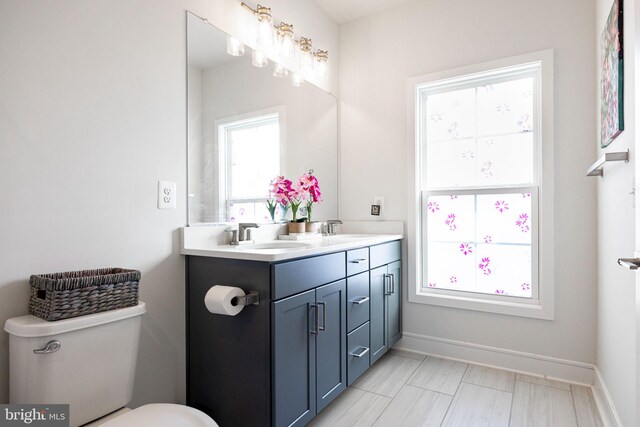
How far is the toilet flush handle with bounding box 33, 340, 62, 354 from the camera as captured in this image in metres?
1.06

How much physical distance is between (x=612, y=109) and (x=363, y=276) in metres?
1.43

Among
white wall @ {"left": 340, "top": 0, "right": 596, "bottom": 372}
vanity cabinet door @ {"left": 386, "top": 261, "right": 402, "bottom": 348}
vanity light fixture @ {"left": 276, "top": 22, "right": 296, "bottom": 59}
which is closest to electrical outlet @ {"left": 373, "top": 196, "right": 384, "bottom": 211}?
white wall @ {"left": 340, "top": 0, "right": 596, "bottom": 372}

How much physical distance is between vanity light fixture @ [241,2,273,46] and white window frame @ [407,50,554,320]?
3.63 ft

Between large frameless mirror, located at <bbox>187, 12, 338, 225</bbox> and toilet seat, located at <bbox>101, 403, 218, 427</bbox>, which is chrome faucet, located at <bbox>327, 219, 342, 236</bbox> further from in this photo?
toilet seat, located at <bbox>101, 403, 218, 427</bbox>

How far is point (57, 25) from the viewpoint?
4.14 ft

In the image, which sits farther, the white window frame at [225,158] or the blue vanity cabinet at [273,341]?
the white window frame at [225,158]

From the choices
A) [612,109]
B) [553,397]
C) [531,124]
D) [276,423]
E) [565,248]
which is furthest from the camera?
[531,124]

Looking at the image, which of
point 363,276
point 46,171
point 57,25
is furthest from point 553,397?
point 57,25

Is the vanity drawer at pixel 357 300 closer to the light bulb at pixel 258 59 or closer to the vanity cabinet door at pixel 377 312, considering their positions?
the vanity cabinet door at pixel 377 312

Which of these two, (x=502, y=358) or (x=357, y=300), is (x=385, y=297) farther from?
(x=502, y=358)

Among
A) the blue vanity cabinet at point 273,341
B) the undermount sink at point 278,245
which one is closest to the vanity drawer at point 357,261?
the blue vanity cabinet at point 273,341

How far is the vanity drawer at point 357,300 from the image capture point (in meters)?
1.94

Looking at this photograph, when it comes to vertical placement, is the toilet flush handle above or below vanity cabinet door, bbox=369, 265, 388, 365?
above

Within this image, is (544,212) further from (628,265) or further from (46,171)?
(46,171)
